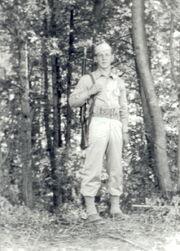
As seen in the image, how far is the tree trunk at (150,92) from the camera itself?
7852mm

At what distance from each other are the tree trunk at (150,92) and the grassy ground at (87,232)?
69 cm

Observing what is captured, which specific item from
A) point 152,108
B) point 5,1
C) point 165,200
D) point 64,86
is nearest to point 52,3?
point 5,1

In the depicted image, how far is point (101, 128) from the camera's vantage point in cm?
683

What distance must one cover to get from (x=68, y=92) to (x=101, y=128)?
6.31m

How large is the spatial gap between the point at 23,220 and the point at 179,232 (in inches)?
86.5

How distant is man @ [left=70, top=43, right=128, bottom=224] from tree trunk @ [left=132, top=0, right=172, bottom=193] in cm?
92

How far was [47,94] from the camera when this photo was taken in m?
13.5

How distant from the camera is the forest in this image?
9930 mm

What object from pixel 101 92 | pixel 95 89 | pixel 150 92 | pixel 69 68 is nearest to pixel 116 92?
pixel 101 92

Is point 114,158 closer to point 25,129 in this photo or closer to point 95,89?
point 95,89

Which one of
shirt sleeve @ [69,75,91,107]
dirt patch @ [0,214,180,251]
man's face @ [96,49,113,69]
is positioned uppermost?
man's face @ [96,49,113,69]

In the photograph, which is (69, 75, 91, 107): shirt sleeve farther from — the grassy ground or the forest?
the grassy ground

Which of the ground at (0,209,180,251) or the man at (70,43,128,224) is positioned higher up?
the man at (70,43,128,224)

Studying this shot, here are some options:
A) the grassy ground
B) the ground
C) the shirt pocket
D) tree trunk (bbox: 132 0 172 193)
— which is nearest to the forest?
tree trunk (bbox: 132 0 172 193)
